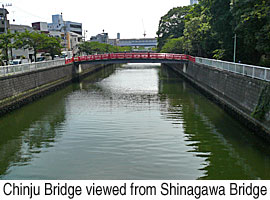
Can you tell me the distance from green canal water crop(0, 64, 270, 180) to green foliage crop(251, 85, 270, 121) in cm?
141

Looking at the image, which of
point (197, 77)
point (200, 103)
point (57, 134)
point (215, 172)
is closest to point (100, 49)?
point (197, 77)

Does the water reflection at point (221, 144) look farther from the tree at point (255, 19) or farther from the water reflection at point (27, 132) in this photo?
the water reflection at point (27, 132)

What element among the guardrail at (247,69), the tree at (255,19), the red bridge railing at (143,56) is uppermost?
the tree at (255,19)

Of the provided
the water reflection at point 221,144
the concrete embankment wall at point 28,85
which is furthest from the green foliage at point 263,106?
the concrete embankment wall at point 28,85

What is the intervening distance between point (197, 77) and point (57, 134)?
26.1m

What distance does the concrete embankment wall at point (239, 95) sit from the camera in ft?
54.4

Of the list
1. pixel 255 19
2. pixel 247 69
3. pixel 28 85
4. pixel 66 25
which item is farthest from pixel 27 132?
pixel 66 25

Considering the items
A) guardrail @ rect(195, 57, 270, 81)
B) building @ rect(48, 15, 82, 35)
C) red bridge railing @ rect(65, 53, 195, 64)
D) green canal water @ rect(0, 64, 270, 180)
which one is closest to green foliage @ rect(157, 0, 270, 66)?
guardrail @ rect(195, 57, 270, 81)

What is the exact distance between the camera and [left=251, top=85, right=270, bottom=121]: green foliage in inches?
629

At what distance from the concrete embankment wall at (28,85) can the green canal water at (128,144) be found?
1.11 metres

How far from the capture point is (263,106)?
53.6ft

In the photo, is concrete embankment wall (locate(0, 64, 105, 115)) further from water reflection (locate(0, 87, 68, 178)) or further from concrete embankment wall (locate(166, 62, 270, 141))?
concrete embankment wall (locate(166, 62, 270, 141))

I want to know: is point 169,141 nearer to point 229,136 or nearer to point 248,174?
point 229,136

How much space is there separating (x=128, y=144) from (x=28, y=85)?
17.7 meters
